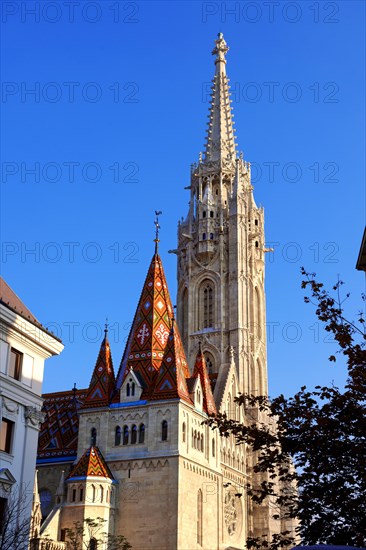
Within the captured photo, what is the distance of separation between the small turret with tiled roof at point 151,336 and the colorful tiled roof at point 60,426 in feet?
15.7

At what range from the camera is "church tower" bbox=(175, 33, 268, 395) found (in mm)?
61625

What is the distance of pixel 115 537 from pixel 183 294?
28389mm

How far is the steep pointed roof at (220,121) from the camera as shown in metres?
71.3

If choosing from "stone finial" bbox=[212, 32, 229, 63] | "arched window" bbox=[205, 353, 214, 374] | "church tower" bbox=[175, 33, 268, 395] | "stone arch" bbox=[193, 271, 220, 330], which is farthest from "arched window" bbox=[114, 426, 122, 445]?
"stone finial" bbox=[212, 32, 229, 63]

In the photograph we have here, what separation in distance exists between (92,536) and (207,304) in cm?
2745

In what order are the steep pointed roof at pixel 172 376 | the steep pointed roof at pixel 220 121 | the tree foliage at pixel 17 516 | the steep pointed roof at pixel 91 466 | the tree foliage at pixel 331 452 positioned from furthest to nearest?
the steep pointed roof at pixel 220 121
the steep pointed roof at pixel 172 376
the steep pointed roof at pixel 91 466
the tree foliage at pixel 17 516
the tree foliage at pixel 331 452

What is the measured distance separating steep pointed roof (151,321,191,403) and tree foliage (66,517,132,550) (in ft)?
25.0

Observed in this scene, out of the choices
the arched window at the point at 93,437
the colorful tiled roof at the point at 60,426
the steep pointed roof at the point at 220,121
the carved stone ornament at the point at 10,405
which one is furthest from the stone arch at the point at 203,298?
the carved stone ornament at the point at 10,405

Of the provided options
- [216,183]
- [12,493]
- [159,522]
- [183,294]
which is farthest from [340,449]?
[216,183]

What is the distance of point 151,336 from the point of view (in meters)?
47.0

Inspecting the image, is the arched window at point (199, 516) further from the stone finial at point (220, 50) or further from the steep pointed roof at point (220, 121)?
the stone finial at point (220, 50)

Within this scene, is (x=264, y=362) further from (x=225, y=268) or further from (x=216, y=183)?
(x=216, y=183)

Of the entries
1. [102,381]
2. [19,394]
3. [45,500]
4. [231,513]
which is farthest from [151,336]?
[19,394]

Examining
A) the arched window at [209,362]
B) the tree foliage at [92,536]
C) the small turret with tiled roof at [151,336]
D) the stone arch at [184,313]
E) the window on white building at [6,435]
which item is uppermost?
the stone arch at [184,313]
